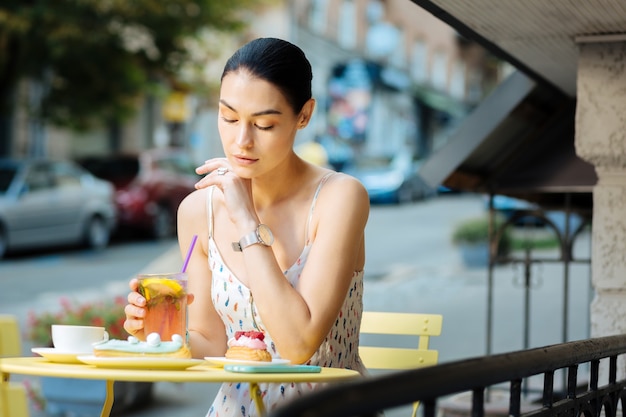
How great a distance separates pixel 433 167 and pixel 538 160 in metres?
0.61

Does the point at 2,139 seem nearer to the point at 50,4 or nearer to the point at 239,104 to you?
the point at 50,4

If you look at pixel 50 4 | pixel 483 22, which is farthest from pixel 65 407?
pixel 50 4

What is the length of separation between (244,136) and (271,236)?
28cm

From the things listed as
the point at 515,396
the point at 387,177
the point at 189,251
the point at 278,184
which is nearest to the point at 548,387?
the point at 515,396

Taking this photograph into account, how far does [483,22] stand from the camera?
4.17 m

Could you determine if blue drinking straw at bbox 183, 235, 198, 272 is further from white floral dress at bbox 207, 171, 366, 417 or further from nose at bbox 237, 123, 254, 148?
nose at bbox 237, 123, 254, 148

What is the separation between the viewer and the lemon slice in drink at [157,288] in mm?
2746

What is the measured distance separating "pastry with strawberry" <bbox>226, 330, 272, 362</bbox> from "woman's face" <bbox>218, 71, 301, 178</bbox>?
47 cm

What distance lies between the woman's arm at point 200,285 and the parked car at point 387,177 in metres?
27.4

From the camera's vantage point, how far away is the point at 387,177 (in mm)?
31312

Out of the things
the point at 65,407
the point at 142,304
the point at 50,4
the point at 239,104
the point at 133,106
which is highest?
the point at 50,4

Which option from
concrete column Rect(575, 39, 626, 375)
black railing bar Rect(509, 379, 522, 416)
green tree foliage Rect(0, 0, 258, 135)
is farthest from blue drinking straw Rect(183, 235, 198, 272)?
green tree foliage Rect(0, 0, 258, 135)

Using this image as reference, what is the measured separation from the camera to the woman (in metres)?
2.88

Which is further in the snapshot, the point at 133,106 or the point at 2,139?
the point at 2,139
